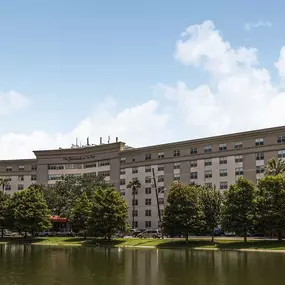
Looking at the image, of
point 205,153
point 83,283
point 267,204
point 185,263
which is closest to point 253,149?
point 205,153

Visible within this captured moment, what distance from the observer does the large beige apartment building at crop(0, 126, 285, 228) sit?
112 m

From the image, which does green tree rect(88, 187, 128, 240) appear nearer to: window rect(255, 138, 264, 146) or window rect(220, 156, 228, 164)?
window rect(220, 156, 228, 164)

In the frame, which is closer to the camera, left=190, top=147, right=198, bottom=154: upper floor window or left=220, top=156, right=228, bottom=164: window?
left=220, top=156, right=228, bottom=164: window

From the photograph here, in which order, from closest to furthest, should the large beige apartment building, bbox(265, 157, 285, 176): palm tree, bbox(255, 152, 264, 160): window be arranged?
1. bbox(265, 157, 285, 176): palm tree
2. bbox(255, 152, 264, 160): window
3. the large beige apartment building

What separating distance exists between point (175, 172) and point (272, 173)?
3434cm

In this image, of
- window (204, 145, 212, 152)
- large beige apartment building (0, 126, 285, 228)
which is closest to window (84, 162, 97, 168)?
large beige apartment building (0, 126, 285, 228)

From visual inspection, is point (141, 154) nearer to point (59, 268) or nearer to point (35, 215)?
point (35, 215)

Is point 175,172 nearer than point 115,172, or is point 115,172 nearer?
point 175,172

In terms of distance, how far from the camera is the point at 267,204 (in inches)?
3162

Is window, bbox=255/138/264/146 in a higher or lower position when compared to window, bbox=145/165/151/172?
higher

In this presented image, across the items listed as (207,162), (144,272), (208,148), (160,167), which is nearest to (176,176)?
(160,167)

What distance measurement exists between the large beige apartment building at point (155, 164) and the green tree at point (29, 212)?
2733 cm

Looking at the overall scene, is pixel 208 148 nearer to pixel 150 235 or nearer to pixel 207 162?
pixel 207 162

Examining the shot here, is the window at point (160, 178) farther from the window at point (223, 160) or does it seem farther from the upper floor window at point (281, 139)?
the upper floor window at point (281, 139)
